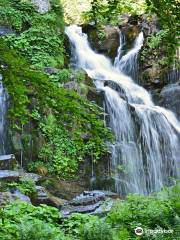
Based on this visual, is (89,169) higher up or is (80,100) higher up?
(80,100)

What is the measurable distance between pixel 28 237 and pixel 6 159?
5333 millimetres

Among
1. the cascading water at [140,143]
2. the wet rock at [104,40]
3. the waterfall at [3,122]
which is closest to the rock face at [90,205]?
the cascading water at [140,143]

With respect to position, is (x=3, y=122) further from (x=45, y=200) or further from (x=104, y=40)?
(x=104, y=40)

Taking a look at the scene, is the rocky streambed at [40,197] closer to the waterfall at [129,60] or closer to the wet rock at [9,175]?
the wet rock at [9,175]

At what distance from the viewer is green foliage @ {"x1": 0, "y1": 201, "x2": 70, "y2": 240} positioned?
15.5 feet

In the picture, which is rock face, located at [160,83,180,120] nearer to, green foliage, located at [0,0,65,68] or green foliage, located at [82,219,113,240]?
green foliage, located at [0,0,65,68]

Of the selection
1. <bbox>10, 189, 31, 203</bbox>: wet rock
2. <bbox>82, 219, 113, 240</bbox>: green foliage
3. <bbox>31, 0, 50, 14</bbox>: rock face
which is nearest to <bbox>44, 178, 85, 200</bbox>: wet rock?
<bbox>10, 189, 31, 203</bbox>: wet rock

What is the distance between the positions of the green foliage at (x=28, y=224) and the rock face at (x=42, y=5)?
1108 cm

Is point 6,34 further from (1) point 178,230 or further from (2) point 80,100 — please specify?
(2) point 80,100

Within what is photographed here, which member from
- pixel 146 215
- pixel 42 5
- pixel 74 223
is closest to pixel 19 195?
pixel 74 223

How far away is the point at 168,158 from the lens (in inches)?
514

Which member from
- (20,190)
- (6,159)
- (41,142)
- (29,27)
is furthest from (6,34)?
(20,190)

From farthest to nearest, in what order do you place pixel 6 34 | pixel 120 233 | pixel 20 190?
pixel 6 34
pixel 20 190
pixel 120 233

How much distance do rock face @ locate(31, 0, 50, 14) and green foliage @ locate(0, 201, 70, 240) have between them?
436 inches
